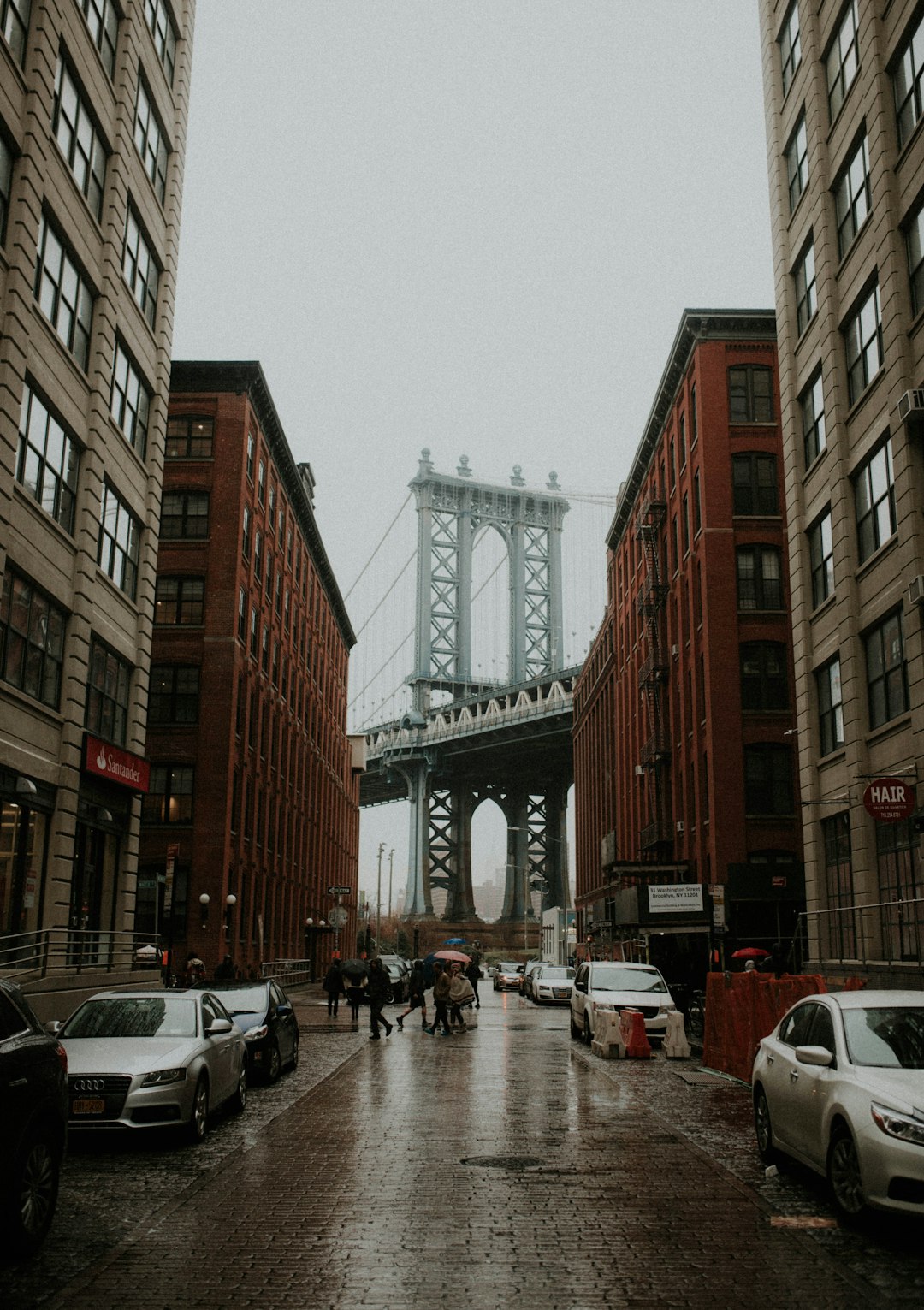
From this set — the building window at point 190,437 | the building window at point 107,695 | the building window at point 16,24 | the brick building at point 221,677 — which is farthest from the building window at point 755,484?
the building window at point 16,24

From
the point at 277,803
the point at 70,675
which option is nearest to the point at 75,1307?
the point at 70,675

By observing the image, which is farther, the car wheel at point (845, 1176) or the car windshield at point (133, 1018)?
the car windshield at point (133, 1018)

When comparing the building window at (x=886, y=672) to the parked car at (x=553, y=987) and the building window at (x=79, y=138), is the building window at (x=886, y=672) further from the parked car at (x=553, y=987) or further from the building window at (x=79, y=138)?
the parked car at (x=553, y=987)

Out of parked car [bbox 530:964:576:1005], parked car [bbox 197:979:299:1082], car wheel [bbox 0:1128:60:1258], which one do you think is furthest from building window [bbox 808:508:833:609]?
parked car [bbox 530:964:576:1005]

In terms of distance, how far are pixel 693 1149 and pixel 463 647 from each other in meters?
114

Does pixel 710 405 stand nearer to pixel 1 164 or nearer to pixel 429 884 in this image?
pixel 1 164

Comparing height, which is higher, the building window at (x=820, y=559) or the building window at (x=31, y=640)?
the building window at (x=820, y=559)

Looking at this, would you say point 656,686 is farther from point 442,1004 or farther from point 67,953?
point 67,953

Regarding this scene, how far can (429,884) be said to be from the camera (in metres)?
121

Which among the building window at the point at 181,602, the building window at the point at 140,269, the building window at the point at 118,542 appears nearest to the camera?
the building window at the point at 118,542

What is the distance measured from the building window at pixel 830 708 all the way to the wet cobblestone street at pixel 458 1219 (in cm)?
1199

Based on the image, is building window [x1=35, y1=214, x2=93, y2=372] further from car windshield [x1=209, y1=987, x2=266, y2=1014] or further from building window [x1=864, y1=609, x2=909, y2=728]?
building window [x1=864, y1=609, x2=909, y2=728]

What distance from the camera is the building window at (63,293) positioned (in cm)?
2253

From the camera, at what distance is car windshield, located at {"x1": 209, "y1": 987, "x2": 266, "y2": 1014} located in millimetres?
18219
